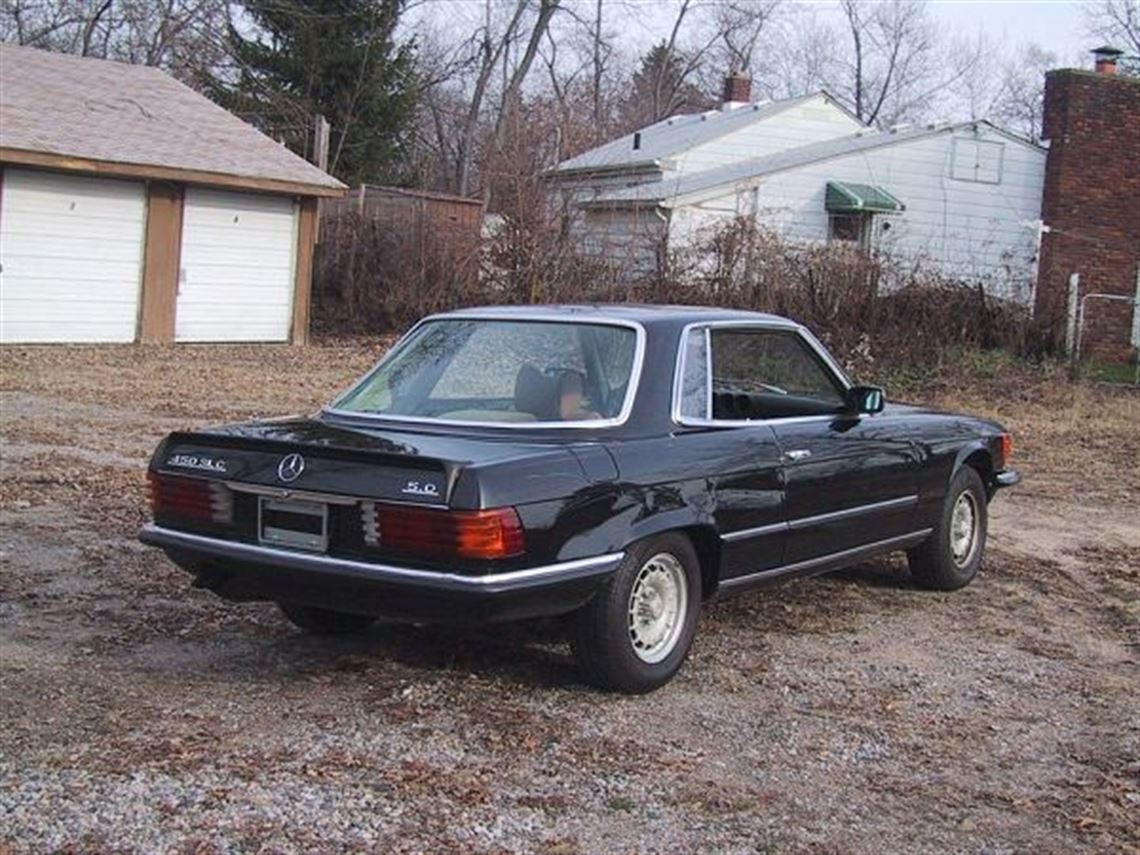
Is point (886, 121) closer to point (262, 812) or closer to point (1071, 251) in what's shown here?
point (1071, 251)

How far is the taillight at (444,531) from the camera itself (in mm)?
4746

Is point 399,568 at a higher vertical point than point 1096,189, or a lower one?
lower

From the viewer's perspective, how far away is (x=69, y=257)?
64.8 feet

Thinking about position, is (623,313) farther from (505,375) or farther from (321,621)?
(321,621)

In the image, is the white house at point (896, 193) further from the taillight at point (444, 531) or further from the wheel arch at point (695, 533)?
the taillight at point (444, 531)

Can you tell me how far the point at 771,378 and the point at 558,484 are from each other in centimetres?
264

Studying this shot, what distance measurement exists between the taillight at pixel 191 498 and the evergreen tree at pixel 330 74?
28.5 metres

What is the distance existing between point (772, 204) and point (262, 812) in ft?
69.6

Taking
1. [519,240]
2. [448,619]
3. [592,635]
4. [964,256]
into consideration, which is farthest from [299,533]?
[964,256]

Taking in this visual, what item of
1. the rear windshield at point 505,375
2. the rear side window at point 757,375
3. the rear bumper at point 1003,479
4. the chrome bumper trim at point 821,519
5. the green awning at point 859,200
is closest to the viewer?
the rear windshield at point 505,375

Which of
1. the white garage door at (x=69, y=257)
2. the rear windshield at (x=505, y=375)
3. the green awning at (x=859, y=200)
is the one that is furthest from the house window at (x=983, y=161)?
the rear windshield at (x=505, y=375)

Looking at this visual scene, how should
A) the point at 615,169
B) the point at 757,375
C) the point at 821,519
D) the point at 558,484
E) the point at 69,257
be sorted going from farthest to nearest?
the point at 615,169 < the point at 69,257 < the point at 757,375 < the point at 821,519 < the point at 558,484

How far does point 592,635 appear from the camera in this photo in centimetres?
521

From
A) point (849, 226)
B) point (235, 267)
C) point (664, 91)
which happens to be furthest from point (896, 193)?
point (664, 91)
